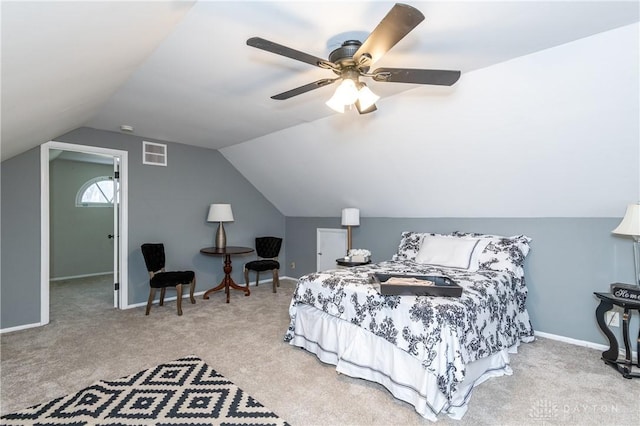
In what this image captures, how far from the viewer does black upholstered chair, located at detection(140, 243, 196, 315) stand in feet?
13.4

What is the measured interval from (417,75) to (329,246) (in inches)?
157

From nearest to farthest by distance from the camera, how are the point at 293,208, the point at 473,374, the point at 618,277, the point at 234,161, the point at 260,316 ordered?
1. the point at 473,374
2. the point at 618,277
3. the point at 260,316
4. the point at 234,161
5. the point at 293,208

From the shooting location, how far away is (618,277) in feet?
9.91

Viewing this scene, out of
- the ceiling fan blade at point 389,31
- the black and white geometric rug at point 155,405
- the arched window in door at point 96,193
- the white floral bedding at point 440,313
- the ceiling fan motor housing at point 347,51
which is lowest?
the black and white geometric rug at point 155,405

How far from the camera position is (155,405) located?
7.13 ft

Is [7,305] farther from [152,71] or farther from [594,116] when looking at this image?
[594,116]

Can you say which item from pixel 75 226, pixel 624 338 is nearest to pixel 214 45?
pixel 624 338

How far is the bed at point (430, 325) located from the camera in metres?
2.07

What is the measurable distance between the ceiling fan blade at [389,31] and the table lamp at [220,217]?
3.63m

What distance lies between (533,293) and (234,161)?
4.67m

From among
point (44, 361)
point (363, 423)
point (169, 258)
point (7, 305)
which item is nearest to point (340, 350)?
point (363, 423)

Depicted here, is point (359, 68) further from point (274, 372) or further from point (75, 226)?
point (75, 226)

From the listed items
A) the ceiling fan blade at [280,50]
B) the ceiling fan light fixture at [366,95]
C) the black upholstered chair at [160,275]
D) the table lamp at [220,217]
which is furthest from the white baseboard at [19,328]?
the ceiling fan light fixture at [366,95]

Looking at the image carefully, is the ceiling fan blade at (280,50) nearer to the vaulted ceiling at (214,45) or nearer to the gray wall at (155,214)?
the vaulted ceiling at (214,45)
